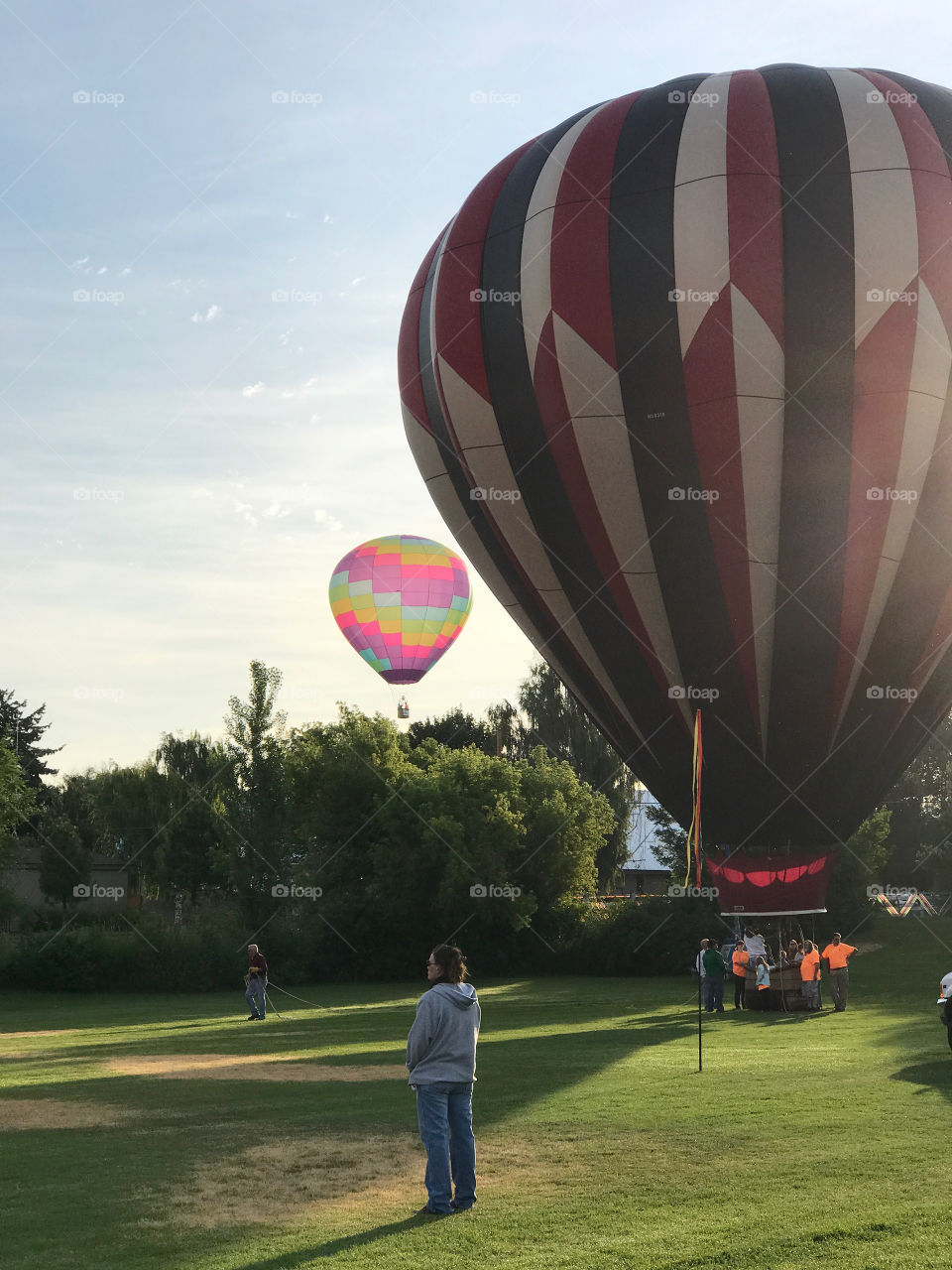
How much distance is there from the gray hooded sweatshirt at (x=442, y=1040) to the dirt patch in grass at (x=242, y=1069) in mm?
6602

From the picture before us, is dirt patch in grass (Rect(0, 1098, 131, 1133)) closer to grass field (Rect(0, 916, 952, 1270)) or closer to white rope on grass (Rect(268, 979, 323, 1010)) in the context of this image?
grass field (Rect(0, 916, 952, 1270))

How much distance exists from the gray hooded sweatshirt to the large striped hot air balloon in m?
12.3

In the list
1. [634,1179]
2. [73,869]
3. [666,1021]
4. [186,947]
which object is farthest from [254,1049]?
[73,869]

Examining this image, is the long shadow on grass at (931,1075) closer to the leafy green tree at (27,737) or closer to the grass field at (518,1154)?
the grass field at (518,1154)

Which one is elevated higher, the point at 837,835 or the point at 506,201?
the point at 506,201

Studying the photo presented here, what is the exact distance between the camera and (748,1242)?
666cm

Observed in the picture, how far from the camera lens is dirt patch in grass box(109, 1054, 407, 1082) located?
571 inches

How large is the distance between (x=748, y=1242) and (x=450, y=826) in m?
34.6

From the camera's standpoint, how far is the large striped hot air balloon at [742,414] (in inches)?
733

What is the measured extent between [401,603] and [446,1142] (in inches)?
1420

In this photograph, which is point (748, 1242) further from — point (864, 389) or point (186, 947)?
point (186, 947)

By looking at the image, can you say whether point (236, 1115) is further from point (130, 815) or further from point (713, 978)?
point (130, 815)

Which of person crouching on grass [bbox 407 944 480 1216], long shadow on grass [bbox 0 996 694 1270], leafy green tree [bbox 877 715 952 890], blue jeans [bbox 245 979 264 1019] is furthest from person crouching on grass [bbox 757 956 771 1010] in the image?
leafy green tree [bbox 877 715 952 890]

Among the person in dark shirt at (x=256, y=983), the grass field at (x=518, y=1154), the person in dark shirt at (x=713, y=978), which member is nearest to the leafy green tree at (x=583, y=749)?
the person in dark shirt at (x=256, y=983)
